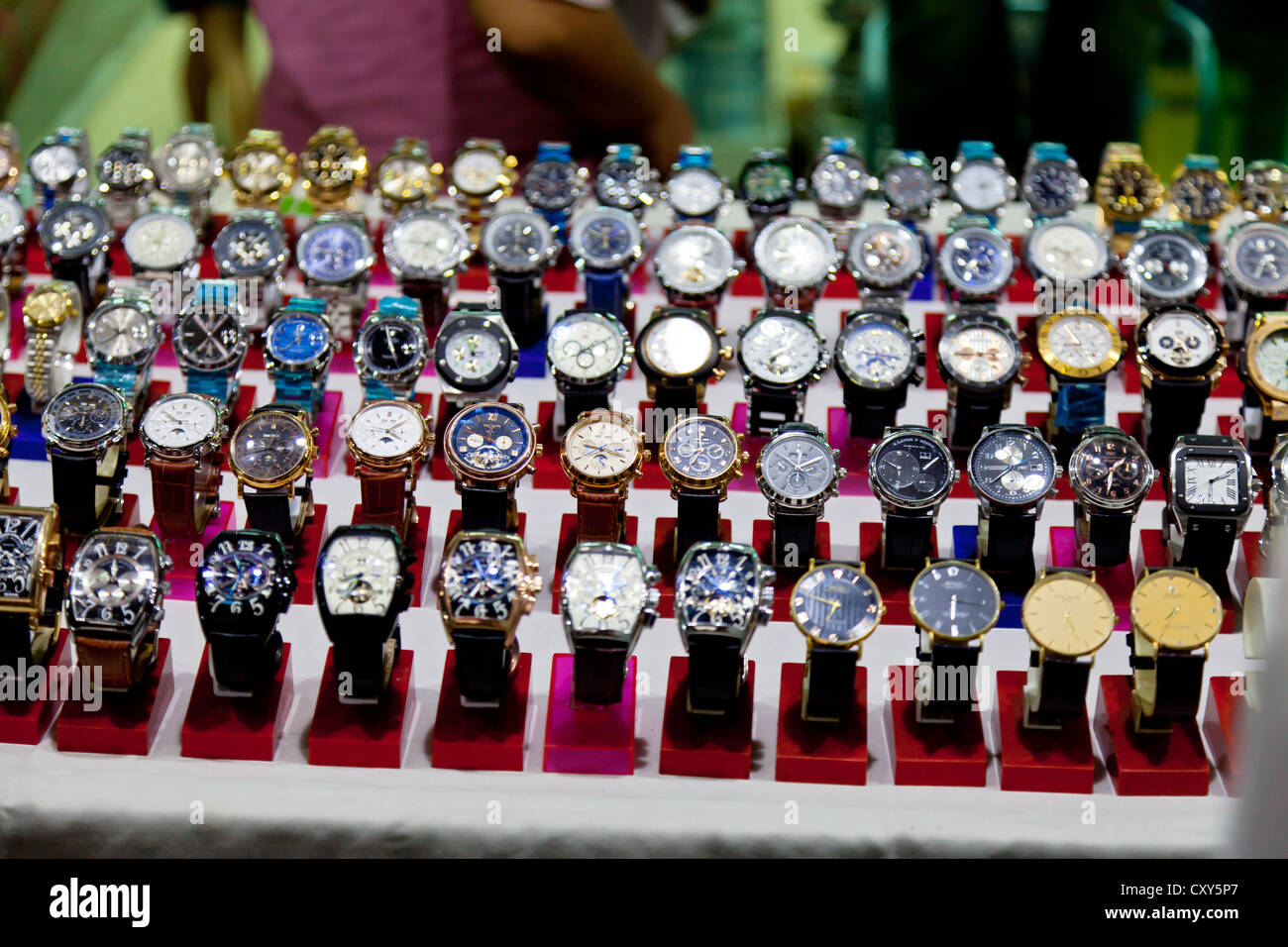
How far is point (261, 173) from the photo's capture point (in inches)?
225

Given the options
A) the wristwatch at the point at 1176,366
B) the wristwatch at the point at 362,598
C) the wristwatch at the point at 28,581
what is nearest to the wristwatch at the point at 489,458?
the wristwatch at the point at 362,598

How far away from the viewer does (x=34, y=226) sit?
19.1 feet

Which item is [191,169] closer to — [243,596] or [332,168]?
[332,168]

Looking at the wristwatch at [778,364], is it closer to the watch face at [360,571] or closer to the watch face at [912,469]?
the watch face at [912,469]

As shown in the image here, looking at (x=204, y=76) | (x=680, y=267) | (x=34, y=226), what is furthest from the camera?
(x=204, y=76)

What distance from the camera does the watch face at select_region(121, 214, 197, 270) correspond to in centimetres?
523

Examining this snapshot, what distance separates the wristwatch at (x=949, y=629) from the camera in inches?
153

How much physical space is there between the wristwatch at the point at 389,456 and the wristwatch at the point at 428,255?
0.78 m

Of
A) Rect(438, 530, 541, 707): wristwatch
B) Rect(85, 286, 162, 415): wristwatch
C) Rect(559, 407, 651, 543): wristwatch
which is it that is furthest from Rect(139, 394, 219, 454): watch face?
Rect(559, 407, 651, 543): wristwatch

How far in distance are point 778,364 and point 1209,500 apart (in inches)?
49.5

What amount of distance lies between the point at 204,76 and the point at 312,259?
3199 mm
